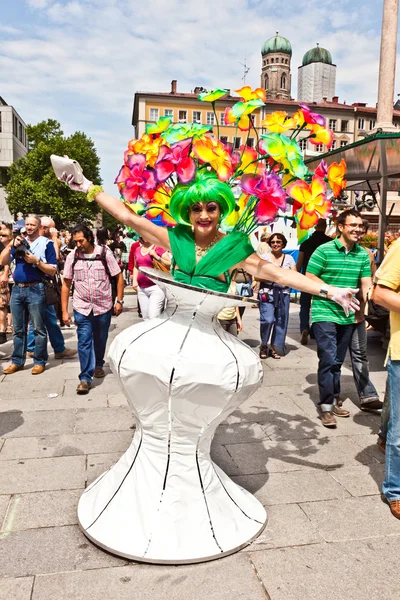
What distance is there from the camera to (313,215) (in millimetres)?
2533

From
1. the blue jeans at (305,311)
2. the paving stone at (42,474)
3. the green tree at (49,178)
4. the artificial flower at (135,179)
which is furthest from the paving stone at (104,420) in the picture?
the green tree at (49,178)

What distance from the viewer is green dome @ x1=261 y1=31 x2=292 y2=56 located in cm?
10473

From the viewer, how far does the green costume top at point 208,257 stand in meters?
2.61

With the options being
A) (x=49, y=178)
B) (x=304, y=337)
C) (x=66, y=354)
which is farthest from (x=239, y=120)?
(x=49, y=178)

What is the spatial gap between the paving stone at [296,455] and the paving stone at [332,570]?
95 centimetres

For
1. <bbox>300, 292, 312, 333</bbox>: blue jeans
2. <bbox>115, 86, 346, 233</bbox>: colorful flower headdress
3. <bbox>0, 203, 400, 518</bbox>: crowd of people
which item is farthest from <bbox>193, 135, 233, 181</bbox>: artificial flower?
<bbox>300, 292, 312, 333</bbox>: blue jeans

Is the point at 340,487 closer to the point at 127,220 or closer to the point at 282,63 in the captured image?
the point at 127,220

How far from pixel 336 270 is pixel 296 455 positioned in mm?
1672

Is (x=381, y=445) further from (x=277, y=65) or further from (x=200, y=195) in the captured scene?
(x=277, y=65)

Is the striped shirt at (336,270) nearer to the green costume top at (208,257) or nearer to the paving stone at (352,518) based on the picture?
the paving stone at (352,518)

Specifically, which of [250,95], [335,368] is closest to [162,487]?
[250,95]

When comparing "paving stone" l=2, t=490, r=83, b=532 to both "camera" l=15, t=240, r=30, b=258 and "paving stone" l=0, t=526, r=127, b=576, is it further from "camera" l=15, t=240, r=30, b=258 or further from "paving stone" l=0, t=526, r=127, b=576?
"camera" l=15, t=240, r=30, b=258

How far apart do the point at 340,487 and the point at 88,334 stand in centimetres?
299

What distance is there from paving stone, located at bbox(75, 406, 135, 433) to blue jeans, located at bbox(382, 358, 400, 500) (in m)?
2.11
